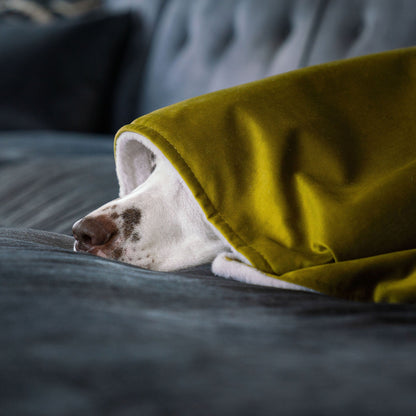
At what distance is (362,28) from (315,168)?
116 centimetres

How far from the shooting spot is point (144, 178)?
1.17 meters

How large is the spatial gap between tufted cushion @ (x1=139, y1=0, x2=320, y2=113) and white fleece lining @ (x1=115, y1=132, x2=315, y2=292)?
1.02 metres

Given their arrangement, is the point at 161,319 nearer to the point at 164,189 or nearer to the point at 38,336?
the point at 38,336

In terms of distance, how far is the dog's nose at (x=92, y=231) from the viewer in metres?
0.88

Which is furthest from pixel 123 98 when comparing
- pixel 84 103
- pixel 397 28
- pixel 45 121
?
pixel 397 28

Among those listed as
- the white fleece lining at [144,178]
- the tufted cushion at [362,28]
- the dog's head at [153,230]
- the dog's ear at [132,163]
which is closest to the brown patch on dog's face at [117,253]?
the dog's head at [153,230]

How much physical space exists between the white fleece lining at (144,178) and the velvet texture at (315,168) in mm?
18

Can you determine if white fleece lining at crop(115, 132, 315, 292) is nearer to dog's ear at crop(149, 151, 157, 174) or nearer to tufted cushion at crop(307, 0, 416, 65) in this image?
dog's ear at crop(149, 151, 157, 174)

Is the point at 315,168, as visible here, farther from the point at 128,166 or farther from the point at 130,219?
the point at 128,166

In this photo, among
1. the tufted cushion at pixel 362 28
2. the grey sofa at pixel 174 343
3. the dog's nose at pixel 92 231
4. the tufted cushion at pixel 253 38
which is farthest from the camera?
the tufted cushion at pixel 253 38

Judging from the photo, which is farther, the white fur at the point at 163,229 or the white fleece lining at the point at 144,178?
the white fur at the point at 163,229

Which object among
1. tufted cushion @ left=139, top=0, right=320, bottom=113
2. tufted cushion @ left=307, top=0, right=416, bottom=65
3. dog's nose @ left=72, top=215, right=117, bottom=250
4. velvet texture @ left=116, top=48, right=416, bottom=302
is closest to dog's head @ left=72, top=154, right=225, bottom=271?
dog's nose @ left=72, top=215, right=117, bottom=250

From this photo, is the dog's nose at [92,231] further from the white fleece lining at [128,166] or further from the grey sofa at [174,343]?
the white fleece lining at [128,166]

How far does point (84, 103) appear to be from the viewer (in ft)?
9.73
